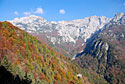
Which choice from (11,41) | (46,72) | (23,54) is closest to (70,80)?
(46,72)

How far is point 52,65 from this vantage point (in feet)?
348

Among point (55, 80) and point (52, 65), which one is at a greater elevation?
point (52, 65)

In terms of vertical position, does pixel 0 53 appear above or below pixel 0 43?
below

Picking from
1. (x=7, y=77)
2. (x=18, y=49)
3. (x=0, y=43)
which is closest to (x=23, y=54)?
(x=18, y=49)

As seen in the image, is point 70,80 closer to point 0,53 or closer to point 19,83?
point 0,53

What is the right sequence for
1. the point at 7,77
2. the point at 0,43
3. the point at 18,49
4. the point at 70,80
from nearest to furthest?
the point at 7,77, the point at 0,43, the point at 18,49, the point at 70,80

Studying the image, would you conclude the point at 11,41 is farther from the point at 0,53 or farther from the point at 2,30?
the point at 0,53

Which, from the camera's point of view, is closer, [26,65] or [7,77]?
[7,77]

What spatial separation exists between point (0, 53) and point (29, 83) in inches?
920

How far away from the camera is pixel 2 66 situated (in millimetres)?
44938

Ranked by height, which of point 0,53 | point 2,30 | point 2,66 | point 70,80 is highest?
point 2,30

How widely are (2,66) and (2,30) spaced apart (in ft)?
152

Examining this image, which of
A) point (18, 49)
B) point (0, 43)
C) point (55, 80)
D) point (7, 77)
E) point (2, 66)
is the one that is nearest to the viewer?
point (7, 77)

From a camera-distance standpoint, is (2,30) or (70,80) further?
(70,80)
